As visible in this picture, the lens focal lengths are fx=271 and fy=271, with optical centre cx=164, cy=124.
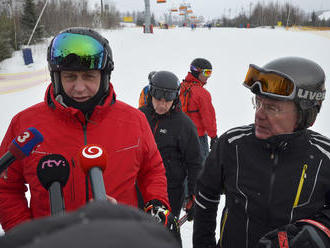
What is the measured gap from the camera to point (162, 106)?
10.8 ft

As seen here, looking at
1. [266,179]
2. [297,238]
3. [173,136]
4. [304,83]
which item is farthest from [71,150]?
[173,136]

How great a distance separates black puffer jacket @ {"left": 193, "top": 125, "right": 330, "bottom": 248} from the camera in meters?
1.61

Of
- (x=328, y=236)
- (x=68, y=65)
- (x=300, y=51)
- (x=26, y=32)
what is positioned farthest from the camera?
(x=300, y=51)

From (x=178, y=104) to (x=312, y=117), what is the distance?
5.98 ft

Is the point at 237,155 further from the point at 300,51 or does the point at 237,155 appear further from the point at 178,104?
the point at 300,51

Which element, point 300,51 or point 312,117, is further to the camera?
point 300,51

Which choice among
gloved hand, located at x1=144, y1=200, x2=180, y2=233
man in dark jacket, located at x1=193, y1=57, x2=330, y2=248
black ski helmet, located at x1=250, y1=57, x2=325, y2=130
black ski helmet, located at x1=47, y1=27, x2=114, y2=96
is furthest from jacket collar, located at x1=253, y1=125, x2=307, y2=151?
black ski helmet, located at x1=47, y1=27, x2=114, y2=96

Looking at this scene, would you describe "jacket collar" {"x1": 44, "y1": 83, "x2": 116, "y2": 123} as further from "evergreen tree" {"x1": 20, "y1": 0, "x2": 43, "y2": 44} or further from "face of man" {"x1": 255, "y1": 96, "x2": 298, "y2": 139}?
"evergreen tree" {"x1": 20, "y1": 0, "x2": 43, "y2": 44}

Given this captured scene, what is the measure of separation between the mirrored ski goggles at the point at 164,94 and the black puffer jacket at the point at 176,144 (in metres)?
0.09

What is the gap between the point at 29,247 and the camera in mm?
386

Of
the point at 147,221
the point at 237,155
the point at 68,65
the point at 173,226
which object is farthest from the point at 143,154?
the point at 147,221

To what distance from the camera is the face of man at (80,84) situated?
177cm

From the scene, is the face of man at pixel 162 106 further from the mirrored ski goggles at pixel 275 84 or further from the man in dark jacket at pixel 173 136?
the mirrored ski goggles at pixel 275 84

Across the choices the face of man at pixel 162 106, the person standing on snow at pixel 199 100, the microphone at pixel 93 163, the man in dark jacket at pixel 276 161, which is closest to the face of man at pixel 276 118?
the man in dark jacket at pixel 276 161
